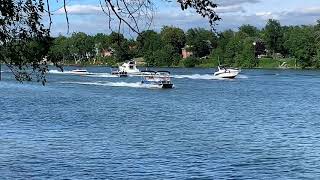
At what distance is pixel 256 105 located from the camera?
50.8 metres

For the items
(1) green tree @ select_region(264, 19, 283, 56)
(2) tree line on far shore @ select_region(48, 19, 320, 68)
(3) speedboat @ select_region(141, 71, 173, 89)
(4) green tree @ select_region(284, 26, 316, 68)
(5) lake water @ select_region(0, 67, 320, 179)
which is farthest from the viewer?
(1) green tree @ select_region(264, 19, 283, 56)

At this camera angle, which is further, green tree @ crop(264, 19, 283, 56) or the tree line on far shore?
green tree @ crop(264, 19, 283, 56)

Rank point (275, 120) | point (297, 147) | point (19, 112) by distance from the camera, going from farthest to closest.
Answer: point (19, 112) < point (275, 120) < point (297, 147)

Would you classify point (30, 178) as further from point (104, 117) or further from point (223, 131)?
point (104, 117)

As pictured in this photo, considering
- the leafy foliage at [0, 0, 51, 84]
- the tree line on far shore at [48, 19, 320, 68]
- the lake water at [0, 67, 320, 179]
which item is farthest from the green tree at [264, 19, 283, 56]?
the leafy foliage at [0, 0, 51, 84]

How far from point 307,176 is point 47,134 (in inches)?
551

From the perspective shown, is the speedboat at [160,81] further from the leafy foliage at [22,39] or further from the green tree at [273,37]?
the green tree at [273,37]

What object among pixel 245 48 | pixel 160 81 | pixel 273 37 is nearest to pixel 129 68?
pixel 160 81

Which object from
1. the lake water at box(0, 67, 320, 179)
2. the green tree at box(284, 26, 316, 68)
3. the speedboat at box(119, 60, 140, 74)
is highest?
the green tree at box(284, 26, 316, 68)

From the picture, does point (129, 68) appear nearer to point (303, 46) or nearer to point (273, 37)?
point (303, 46)

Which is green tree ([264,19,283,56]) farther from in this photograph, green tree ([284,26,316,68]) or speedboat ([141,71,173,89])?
speedboat ([141,71,173,89])

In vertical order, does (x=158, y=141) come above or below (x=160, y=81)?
below

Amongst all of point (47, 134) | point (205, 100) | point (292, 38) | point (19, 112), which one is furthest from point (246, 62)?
point (47, 134)

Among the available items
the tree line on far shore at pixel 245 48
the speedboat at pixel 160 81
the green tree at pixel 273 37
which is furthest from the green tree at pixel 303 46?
the speedboat at pixel 160 81
